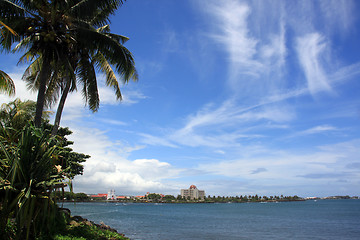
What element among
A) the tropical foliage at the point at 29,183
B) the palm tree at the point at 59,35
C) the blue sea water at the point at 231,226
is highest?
the palm tree at the point at 59,35

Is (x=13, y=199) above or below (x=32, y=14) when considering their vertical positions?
below

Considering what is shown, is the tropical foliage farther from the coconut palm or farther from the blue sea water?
the blue sea water

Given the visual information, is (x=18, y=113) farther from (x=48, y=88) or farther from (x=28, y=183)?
(x=28, y=183)

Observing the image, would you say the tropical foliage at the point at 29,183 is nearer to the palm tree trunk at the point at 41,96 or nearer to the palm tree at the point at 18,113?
the palm tree trunk at the point at 41,96

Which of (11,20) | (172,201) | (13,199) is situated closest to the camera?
(13,199)

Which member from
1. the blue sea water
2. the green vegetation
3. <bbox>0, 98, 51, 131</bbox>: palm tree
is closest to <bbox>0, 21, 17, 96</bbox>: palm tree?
the green vegetation

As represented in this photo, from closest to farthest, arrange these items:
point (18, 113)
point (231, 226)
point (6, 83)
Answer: point (6, 83), point (18, 113), point (231, 226)

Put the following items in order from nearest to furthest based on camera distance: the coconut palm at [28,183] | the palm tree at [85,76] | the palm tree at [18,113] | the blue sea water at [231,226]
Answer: the coconut palm at [28,183] < the palm tree at [85,76] < the palm tree at [18,113] < the blue sea water at [231,226]

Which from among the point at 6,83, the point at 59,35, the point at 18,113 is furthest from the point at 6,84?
the point at 18,113

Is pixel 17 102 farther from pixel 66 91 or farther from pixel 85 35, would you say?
pixel 85 35

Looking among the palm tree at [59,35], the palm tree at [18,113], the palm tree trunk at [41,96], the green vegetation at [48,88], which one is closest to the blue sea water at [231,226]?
the green vegetation at [48,88]

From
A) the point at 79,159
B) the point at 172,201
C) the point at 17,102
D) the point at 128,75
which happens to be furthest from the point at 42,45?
the point at 172,201

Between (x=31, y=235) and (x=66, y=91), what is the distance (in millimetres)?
7454

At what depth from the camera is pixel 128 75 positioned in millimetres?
13438
